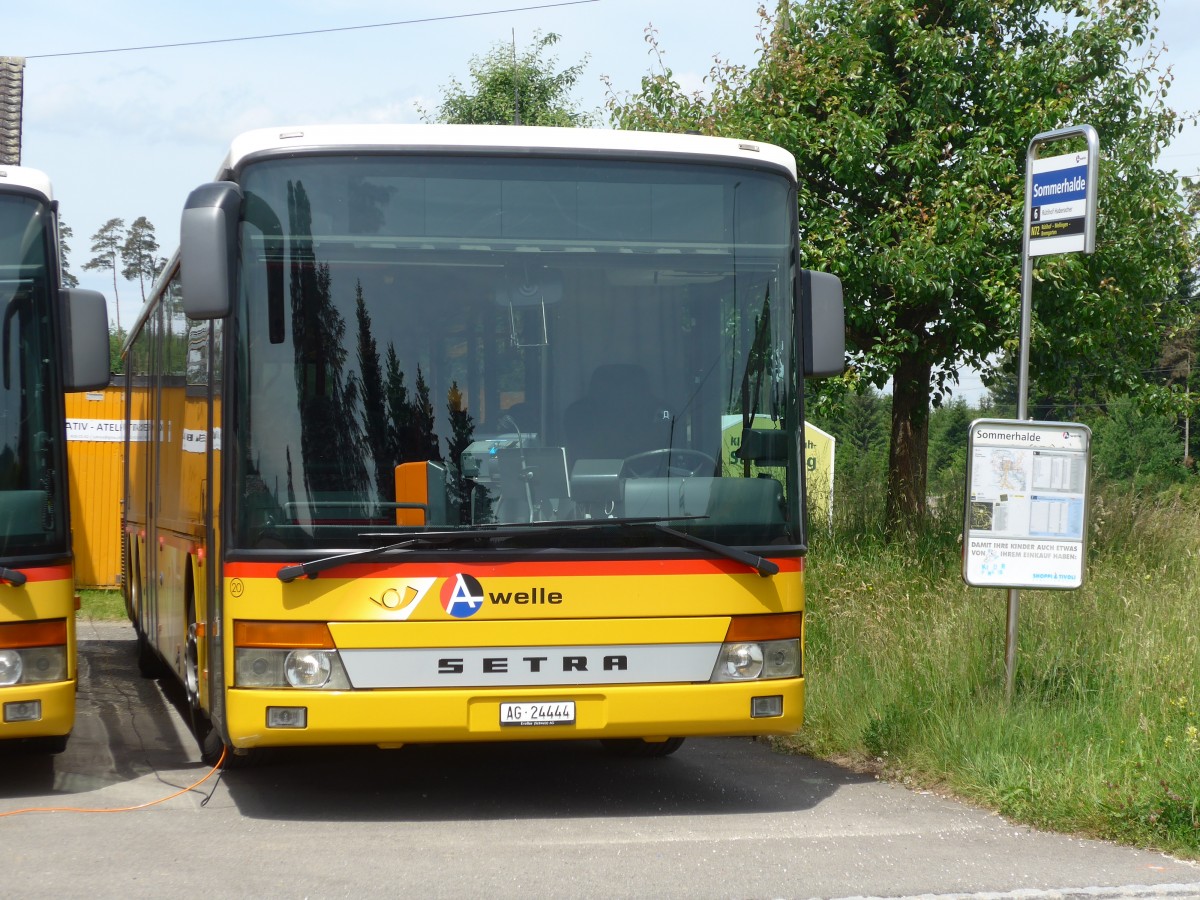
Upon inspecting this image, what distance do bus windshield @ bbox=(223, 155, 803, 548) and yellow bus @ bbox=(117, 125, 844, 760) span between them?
0.01 metres

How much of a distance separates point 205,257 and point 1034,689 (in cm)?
479

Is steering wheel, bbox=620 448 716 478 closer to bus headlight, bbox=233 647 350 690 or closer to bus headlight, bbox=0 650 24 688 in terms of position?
bus headlight, bbox=233 647 350 690

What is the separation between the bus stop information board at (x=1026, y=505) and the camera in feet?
27.2

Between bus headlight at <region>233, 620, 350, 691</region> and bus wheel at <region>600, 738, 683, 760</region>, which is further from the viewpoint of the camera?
bus wheel at <region>600, 738, 683, 760</region>

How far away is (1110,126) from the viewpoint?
13.4m

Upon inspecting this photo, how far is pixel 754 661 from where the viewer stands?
277 inches

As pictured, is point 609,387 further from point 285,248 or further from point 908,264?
point 908,264

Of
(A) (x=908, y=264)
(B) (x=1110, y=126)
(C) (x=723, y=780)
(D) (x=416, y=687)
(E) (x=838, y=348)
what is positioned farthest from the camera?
(B) (x=1110, y=126)

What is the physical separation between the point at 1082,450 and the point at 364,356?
3.93m

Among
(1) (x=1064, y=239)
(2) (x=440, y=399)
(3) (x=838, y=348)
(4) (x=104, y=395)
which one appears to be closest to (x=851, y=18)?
(1) (x=1064, y=239)

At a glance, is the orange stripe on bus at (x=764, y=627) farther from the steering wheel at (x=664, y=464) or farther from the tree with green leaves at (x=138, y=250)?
the tree with green leaves at (x=138, y=250)

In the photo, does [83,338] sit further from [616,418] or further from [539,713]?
[539,713]

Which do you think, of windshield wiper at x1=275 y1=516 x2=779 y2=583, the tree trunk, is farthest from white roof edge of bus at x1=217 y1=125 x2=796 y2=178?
the tree trunk

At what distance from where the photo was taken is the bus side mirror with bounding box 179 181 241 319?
656cm
